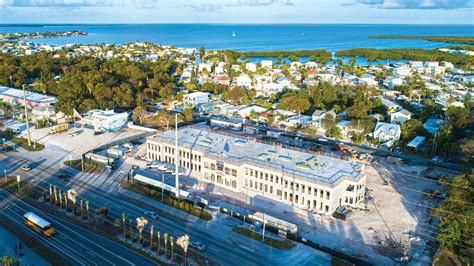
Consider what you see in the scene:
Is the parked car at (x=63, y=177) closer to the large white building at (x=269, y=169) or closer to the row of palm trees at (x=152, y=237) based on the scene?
the large white building at (x=269, y=169)

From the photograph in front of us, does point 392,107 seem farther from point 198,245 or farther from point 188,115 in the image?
point 198,245

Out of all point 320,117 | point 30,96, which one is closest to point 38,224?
point 320,117

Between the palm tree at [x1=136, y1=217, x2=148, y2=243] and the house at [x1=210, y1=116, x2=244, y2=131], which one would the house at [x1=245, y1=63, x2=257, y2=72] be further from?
the palm tree at [x1=136, y1=217, x2=148, y2=243]

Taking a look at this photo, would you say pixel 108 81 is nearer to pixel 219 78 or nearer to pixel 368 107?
pixel 219 78

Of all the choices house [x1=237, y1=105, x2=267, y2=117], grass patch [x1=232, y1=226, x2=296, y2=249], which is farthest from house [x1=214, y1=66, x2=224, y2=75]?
grass patch [x1=232, y1=226, x2=296, y2=249]

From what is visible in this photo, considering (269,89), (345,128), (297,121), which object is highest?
(269,89)

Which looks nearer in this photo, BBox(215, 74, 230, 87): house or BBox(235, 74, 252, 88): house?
BBox(235, 74, 252, 88): house
